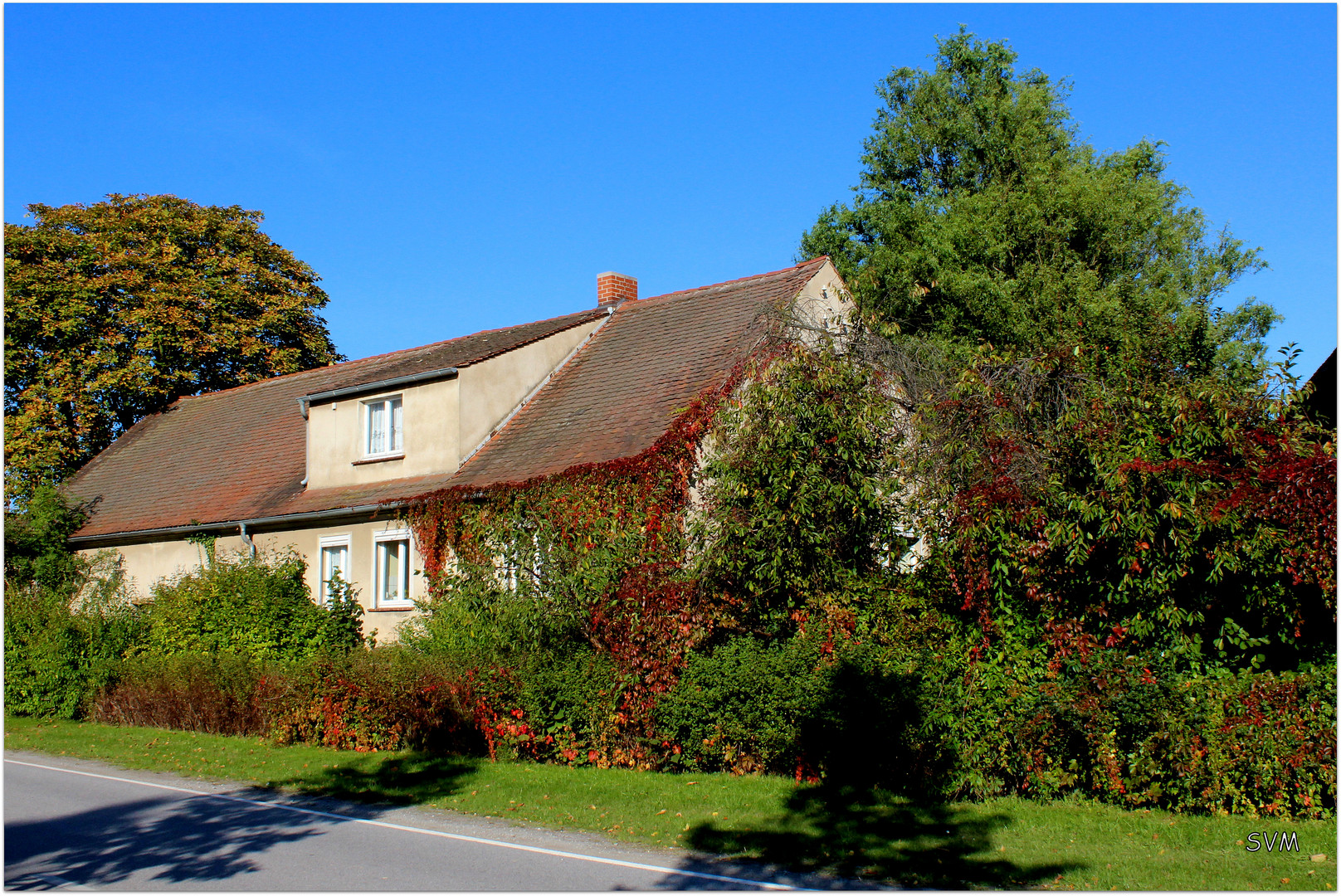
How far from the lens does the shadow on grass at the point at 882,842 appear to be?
26.9 feet

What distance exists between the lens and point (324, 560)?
20.8 m

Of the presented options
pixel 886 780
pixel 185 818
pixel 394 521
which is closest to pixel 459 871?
pixel 185 818

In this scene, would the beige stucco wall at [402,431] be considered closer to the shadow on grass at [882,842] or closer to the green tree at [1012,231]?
the green tree at [1012,231]

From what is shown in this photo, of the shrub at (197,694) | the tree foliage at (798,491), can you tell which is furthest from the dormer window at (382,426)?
the tree foliage at (798,491)

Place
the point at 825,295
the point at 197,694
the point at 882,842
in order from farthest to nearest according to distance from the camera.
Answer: the point at 825,295 → the point at 197,694 → the point at 882,842

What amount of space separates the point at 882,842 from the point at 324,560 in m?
14.6

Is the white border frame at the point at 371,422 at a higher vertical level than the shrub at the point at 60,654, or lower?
higher

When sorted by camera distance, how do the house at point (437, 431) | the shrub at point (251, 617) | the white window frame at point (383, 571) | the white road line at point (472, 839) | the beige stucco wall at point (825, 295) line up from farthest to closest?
the white window frame at point (383, 571)
the beige stucco wall at point (825, 295)
the house at point (437, 431)
the shrub at point (251, 617)
the white road line at point (472, 839)

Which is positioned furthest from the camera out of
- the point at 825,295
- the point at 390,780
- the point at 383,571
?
the point at 383,571

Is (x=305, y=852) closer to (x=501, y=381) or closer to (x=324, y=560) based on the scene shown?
(x=324, y=560)

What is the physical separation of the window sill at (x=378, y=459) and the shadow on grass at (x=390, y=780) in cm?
768

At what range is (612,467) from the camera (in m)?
14.7

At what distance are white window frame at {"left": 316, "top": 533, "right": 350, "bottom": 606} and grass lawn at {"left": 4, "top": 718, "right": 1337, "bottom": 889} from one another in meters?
6.62

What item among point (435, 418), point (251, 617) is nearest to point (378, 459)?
point (435, 418)
